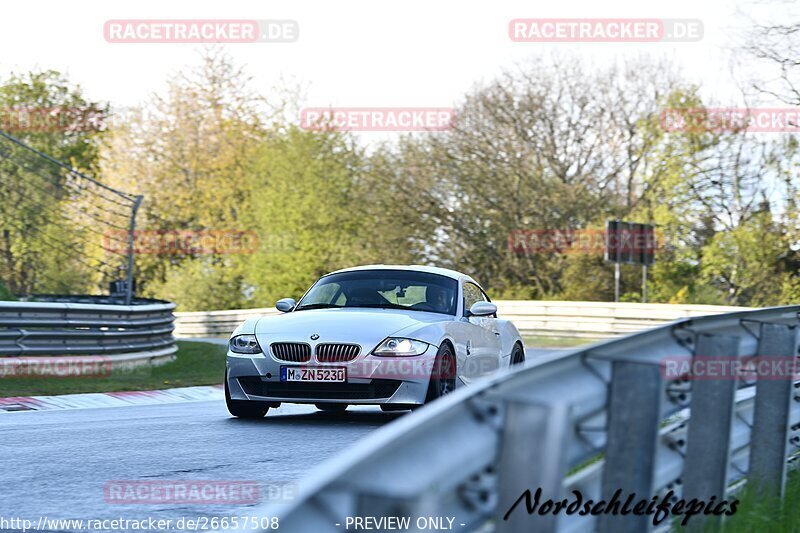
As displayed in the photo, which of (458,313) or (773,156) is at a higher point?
(773,156)

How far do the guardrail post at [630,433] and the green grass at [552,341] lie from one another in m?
27.0

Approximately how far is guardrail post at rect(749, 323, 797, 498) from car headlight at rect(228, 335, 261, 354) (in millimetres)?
6068

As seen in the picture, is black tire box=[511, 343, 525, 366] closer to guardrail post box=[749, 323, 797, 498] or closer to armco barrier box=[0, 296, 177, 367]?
armco barrier box=[0, 296, 177, 367]

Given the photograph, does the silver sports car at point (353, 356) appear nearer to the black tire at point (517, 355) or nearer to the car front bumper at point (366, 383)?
the car front bumper at point (366, 383)

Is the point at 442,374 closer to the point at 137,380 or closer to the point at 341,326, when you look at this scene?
the point at 341,326

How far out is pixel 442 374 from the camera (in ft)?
36.0

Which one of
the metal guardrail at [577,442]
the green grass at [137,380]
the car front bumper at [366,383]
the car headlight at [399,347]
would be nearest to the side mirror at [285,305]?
the car front bumper at [366,383]

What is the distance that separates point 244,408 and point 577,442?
8.37m

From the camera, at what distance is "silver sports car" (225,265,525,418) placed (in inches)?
420

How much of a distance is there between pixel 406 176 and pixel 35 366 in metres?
27.7

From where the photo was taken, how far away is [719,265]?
4025cm

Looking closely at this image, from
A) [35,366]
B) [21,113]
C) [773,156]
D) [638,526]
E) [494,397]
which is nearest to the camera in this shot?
[494,397]

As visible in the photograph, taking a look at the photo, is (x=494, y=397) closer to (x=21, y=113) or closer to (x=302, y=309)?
(x=302, y=309)

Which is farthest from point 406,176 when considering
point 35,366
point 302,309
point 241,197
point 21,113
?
point 21,113
